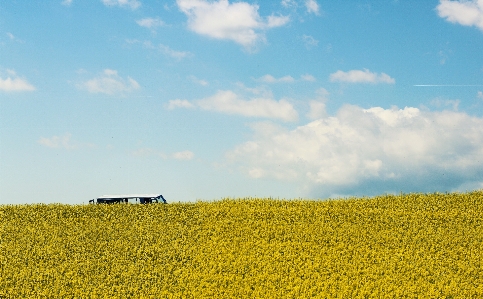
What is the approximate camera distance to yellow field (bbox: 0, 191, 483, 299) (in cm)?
1501

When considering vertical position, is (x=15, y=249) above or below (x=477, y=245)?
above

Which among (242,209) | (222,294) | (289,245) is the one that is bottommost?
(222,294)

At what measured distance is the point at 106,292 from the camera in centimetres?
1500

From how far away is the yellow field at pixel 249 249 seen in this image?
1501 centimetres

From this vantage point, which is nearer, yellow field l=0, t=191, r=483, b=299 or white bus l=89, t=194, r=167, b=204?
yellow field l=0, t=191, r=483, b=299

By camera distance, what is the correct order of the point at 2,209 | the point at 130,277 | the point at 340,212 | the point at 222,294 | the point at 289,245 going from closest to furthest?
the point at 222,294
the point at 130,277
the point at 289,245
the point at 340,212
the point at 2,209

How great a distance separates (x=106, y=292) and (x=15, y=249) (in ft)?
16.2

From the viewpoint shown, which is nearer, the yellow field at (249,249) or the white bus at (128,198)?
the yellow field at (249,249)

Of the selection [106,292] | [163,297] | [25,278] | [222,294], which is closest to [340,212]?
[222,294]

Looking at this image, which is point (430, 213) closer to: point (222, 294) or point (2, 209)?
point (222, 294)

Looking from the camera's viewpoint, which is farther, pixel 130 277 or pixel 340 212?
pixel 340 212

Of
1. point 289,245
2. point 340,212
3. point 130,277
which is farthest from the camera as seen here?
point 340,212

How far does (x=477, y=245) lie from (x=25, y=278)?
1596 centimetres

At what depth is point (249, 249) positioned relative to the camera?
55.3 feet
